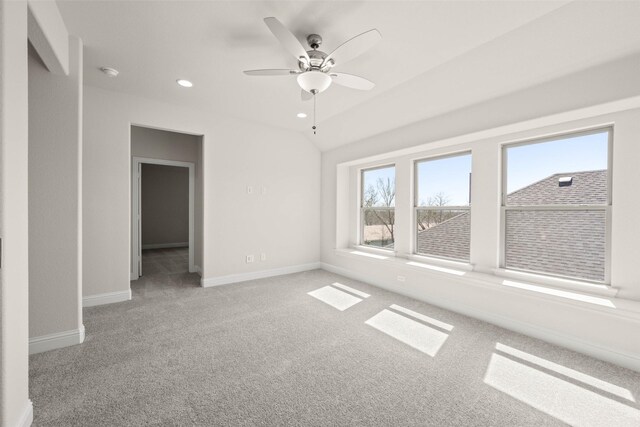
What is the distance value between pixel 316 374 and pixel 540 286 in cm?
246

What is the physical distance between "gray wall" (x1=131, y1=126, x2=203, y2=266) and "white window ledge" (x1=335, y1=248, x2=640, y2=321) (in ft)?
11.8

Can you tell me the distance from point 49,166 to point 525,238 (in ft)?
15.7

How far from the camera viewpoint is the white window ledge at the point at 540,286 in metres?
2.24

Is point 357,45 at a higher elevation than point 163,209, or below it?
higher

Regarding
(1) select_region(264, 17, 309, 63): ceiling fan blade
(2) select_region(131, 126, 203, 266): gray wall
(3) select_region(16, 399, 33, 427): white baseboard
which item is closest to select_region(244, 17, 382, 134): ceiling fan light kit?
(1) select_region(264, 17, 309, 63): ceiling fan blade

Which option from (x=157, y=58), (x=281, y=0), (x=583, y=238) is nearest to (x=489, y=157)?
(x=583, y=238)

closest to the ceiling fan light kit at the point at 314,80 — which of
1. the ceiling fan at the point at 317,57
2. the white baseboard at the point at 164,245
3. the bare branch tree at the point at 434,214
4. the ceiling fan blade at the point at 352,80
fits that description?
the ceiling fan at the point at 317,57

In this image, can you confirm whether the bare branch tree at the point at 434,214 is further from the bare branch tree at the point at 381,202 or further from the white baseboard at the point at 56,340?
the white baseboard at the point at 56,340

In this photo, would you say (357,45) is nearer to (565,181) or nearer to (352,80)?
(352,80)

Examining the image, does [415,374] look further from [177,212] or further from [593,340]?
[177,212]

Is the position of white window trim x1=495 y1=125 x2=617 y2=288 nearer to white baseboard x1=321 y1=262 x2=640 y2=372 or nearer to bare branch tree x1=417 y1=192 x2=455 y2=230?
white baseboard x1=321 y1=262 x2=640 y2=372

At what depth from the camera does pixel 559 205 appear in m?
2.77

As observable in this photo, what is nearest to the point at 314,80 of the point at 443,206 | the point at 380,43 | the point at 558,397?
the point at 380,43

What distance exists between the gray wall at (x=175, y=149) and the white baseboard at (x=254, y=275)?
0.89 metres
